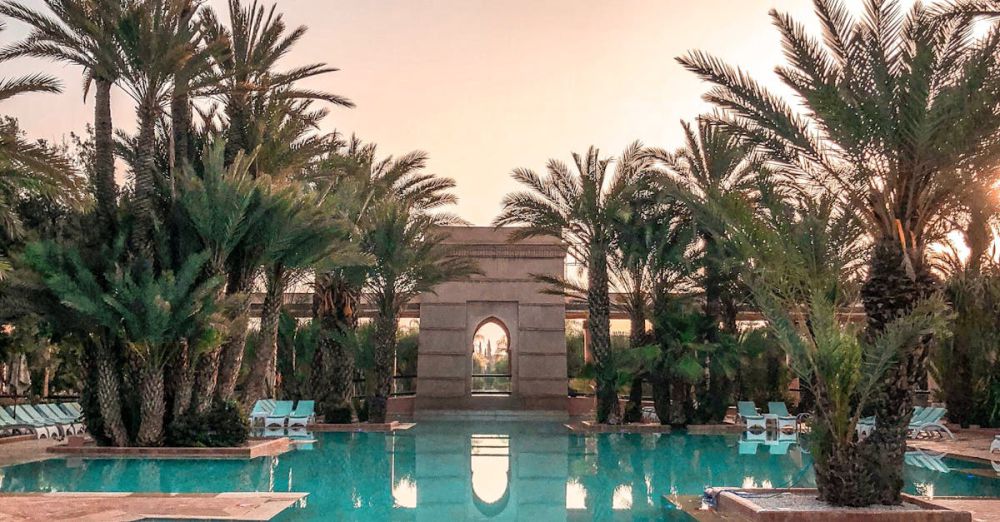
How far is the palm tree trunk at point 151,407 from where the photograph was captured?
15.1m

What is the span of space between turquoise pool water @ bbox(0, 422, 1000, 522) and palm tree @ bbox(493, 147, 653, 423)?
308 cm

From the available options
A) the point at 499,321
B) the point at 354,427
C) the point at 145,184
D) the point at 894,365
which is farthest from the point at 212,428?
the point at 499,321

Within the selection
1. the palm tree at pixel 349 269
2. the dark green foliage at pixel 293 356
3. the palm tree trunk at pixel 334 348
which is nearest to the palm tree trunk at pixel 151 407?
the palm tree at pixel 349 269

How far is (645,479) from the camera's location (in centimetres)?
1280

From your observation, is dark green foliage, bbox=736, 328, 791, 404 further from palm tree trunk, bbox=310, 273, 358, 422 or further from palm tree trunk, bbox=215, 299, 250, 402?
palm tree trunk, bbox=215, 299, 250, 402

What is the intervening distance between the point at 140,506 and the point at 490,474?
5.42m

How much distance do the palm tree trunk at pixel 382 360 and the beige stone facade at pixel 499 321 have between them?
16.9 ft

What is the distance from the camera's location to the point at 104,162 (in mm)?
15617

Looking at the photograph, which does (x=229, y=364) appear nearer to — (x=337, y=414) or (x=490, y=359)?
(x=337, y=414)

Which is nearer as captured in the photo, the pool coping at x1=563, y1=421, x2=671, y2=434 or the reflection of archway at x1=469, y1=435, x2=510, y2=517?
the reflection of archway at x1=469, y1=435, x2=510, y2=517

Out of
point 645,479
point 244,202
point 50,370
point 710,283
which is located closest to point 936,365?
point 710,283

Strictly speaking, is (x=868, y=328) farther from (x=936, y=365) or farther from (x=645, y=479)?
(x=936, y=365)

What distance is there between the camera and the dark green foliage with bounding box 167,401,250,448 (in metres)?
15.5

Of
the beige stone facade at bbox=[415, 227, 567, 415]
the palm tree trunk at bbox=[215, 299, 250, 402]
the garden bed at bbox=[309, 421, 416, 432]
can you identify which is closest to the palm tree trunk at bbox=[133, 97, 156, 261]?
the palm tree trunk at bbox=[215, 299, 250, 402]
